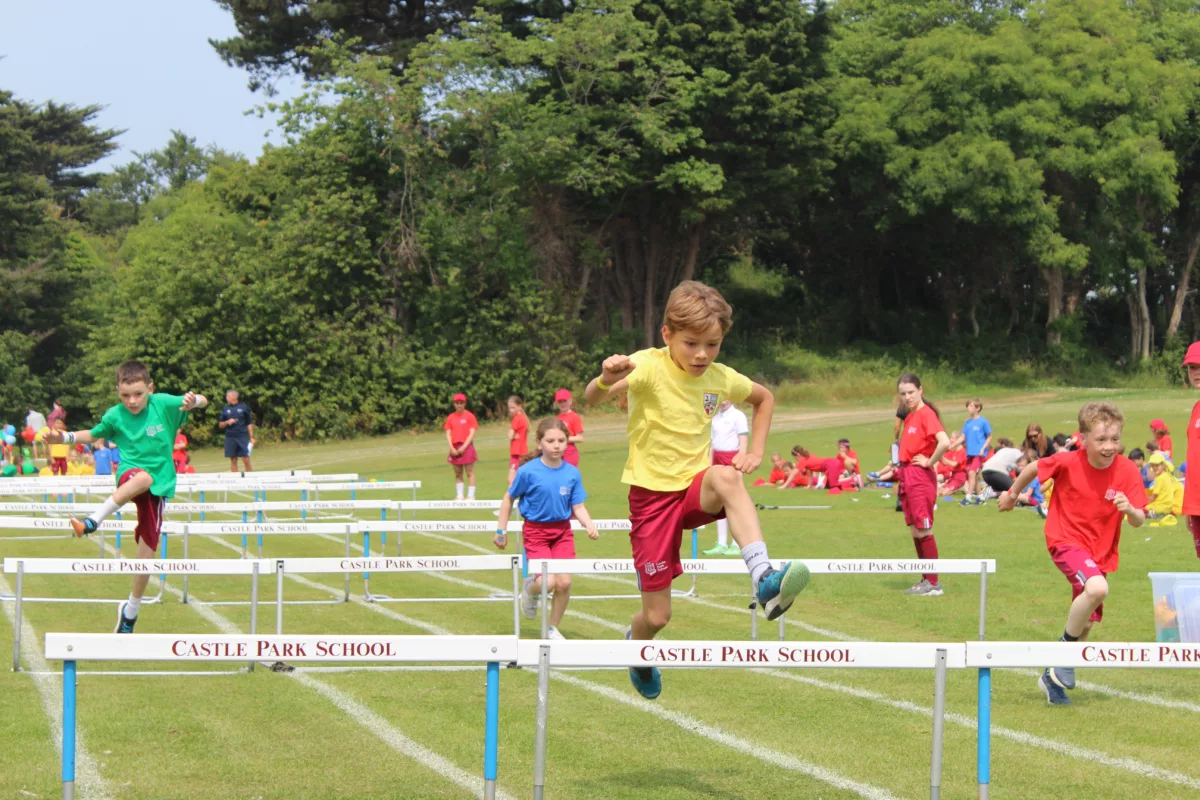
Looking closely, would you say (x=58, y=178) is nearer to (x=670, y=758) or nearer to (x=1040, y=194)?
(x=1040, y=194)

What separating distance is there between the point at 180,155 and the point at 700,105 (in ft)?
295

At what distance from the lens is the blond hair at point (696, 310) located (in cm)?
596

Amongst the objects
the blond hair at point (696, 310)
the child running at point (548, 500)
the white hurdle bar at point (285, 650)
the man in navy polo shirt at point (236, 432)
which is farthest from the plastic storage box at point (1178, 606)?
the man in navy polo shirt at point (236, 432)

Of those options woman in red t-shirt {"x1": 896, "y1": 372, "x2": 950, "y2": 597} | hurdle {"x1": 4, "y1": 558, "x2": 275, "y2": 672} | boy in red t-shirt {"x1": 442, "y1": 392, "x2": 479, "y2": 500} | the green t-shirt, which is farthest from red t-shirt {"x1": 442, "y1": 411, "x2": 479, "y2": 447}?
hurdle {"x1": 4, "y1": 558, "x2": 275, "y2": 672}

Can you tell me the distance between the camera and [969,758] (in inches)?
264

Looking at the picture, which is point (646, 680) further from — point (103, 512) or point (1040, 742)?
point (103, 512)

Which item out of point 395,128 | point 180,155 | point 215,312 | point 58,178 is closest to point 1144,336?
point 395,128

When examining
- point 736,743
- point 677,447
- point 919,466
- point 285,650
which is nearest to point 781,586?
point 677,447

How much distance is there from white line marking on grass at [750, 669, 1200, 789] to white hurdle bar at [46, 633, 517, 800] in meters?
3.17

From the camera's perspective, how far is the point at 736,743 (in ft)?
22.9

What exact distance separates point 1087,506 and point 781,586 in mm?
3206

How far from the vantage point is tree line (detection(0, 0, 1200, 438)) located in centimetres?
4291

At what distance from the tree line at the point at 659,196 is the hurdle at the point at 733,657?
38297 mm

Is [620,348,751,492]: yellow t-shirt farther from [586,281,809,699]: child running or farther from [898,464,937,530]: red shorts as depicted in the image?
[898,464,937,530]: red shorts
